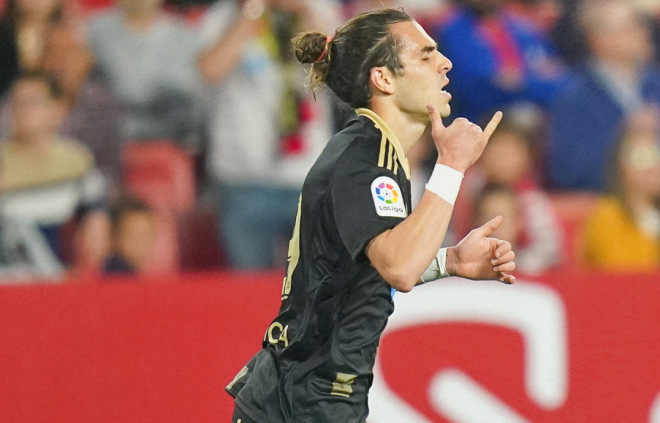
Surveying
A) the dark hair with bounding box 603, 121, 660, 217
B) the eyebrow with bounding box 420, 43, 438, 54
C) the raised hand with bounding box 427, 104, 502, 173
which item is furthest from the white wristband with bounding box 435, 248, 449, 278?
the dark hair with bounding box 603, 121, 660, 217

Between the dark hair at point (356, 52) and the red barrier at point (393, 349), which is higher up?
the dark hair at point (356, 52)

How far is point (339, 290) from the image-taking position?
270cm

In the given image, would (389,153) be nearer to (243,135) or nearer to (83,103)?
(243,135)

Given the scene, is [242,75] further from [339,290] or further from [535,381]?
[339,290]

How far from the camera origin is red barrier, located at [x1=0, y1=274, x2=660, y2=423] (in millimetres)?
4430

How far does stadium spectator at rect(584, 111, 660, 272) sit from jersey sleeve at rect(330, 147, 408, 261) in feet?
9.39

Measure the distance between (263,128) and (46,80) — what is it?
1173 millimetres

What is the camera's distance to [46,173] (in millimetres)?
5223

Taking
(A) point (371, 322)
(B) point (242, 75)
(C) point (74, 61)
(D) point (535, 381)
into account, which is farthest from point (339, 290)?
(C) point (74, 61)

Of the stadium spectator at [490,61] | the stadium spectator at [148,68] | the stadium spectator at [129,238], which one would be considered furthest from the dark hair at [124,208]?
the stadium spectator at [490,61]

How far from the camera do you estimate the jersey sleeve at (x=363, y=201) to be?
8.11 ft

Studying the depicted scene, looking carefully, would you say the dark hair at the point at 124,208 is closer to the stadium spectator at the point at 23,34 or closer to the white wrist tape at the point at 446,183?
the stadium spectator at the point at 23,34

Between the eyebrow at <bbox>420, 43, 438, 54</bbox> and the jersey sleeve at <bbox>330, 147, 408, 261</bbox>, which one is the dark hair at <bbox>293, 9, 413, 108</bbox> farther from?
the jersey sleeve at <bbox>330, 147, 408, 261</bbox>

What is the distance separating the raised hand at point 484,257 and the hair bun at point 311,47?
2.16 ft
